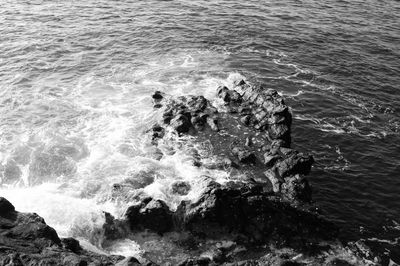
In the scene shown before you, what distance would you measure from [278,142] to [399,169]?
585 inches

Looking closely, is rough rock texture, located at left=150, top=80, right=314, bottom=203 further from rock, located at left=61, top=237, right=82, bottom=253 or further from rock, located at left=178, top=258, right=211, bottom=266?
rock, located at left=61, top=237, right=82, bottom=253

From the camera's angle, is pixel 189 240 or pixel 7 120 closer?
pixel 189 240

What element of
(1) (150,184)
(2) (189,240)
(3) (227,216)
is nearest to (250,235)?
(3) (227,216)

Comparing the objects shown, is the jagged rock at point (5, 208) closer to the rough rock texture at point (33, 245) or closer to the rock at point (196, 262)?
the rough rock texture at point (33, 245)

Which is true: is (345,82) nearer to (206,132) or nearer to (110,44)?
(206,132)

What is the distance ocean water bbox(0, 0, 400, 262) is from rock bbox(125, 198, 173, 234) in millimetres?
1703

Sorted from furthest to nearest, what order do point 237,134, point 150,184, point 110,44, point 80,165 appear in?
point 110,44 → point 237,134 → point 80,165 → point 150,184

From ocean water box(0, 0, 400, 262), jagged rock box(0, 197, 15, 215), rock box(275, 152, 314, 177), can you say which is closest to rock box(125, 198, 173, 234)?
ocean water box(0, 0, 400, 262)

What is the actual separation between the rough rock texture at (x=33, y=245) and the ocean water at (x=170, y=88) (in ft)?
19.9

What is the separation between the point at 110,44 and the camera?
245ft

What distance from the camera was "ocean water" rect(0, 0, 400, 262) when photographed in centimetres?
4225

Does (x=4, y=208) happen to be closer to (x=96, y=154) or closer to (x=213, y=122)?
(x=96, y=154)

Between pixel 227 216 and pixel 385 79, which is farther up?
pixel 385 79

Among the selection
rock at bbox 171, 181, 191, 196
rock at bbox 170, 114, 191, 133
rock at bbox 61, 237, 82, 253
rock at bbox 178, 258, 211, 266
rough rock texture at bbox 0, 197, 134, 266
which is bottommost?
rock at bbox 178, 258, 211, 266
